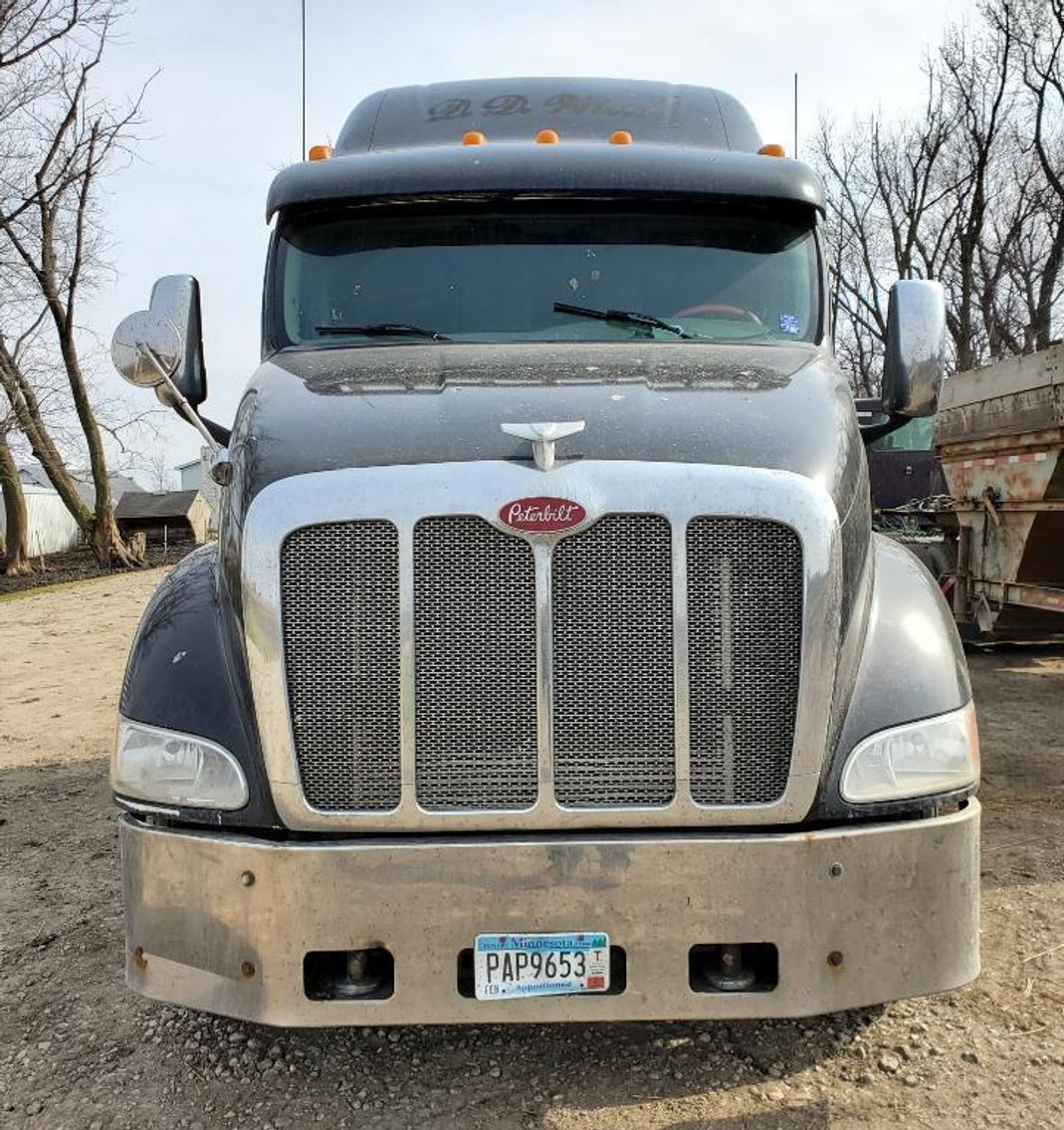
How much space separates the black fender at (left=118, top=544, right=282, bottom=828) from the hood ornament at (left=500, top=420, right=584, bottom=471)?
90 centimetres

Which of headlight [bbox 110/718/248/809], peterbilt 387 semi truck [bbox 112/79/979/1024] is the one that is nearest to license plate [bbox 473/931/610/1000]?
peterbilt 387 semi truck [bbox 112/79/979/1024]

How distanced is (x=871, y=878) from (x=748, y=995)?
1.37 feet

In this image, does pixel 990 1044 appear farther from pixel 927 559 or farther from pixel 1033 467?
pixel 927 559

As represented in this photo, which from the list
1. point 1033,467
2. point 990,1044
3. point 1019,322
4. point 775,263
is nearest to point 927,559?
point 1033,467

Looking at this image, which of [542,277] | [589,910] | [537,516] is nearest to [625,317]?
[542,277]

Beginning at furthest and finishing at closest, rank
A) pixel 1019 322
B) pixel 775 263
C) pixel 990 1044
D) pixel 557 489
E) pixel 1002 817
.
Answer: pixel 1019 322
pixel 1002 817
pixel 775 263
pixel 990 1044
pixel 557 489

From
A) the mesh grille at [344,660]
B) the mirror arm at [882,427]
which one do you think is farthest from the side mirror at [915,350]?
the mesh grille at [344,660]

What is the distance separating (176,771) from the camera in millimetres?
2787

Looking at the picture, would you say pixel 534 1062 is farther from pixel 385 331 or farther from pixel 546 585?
pixel 385 331

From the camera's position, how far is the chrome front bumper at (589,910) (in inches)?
104

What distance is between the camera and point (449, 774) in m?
2.71

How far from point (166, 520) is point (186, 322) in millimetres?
24394

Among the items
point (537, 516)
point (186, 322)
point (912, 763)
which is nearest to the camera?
point (537, 516)

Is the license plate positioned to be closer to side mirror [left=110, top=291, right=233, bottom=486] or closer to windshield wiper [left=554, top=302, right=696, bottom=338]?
side mirror [left=110, top=291, right=233, bottom=486]
